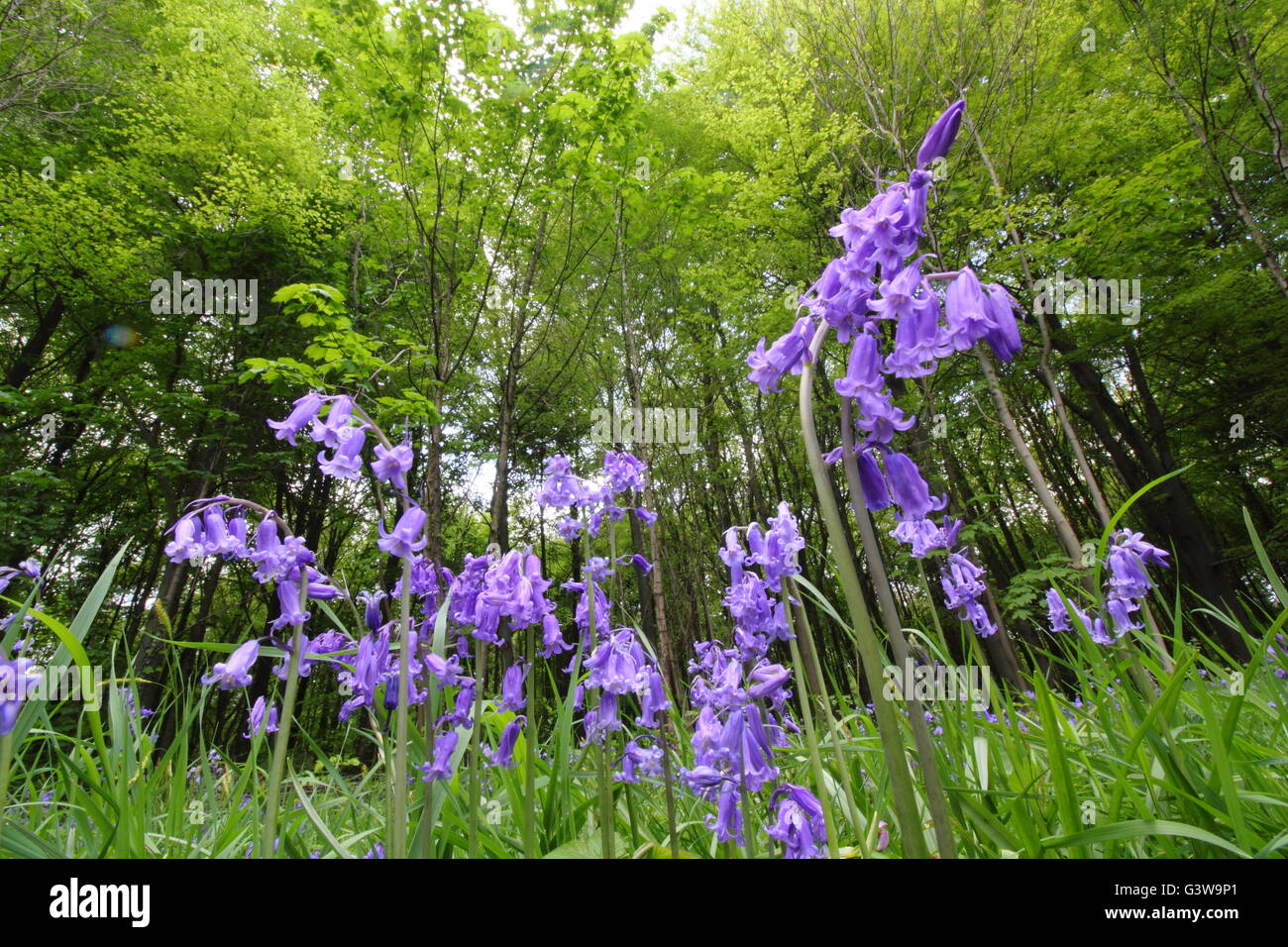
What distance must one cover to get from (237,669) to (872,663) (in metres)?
1.77

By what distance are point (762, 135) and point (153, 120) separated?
10260mm

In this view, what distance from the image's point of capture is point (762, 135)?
9.67 metres

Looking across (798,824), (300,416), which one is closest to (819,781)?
(798,824)

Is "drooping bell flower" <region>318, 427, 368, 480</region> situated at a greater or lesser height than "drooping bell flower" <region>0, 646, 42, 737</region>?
greater

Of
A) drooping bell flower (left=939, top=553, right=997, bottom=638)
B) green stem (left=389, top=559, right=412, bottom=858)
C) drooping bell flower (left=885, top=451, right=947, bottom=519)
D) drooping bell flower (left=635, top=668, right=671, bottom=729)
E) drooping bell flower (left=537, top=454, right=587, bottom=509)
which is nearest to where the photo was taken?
drooping bell flower (left=885, top=451, right=947, bottom=519)

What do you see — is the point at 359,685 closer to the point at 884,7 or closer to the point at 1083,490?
the point at 884,7

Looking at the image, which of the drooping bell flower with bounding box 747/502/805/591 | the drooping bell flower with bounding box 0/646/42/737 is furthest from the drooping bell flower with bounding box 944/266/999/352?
the drooping bell flower with bounding box 0/646/42/737

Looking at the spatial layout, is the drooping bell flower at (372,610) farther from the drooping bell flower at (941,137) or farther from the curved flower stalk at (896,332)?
the drooping bell flower at (941,137)

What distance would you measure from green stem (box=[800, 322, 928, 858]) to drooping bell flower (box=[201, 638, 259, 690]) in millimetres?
1638

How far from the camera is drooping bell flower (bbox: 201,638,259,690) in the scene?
5.67 feet

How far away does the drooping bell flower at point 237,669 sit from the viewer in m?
1.73

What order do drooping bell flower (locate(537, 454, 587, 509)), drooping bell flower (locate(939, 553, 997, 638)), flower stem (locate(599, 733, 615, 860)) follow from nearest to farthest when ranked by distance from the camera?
flower stem (locate(599, 733, 615, 860)) < drooping bell flower (locate(537, 454, 587, 509)) < drooping bell flower (locate(939, 553, 997, 638))

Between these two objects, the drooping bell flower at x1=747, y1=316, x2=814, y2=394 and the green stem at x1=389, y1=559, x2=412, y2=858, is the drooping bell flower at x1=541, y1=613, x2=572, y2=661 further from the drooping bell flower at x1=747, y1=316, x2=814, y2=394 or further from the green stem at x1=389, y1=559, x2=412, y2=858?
the drooping bell flower at x1=747, y1=316, x2=814, y2=394

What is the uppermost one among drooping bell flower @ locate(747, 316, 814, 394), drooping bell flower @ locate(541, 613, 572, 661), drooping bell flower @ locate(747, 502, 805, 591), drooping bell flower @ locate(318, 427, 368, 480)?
drooping bell flower @ locate(747, 316, 814, 394)
